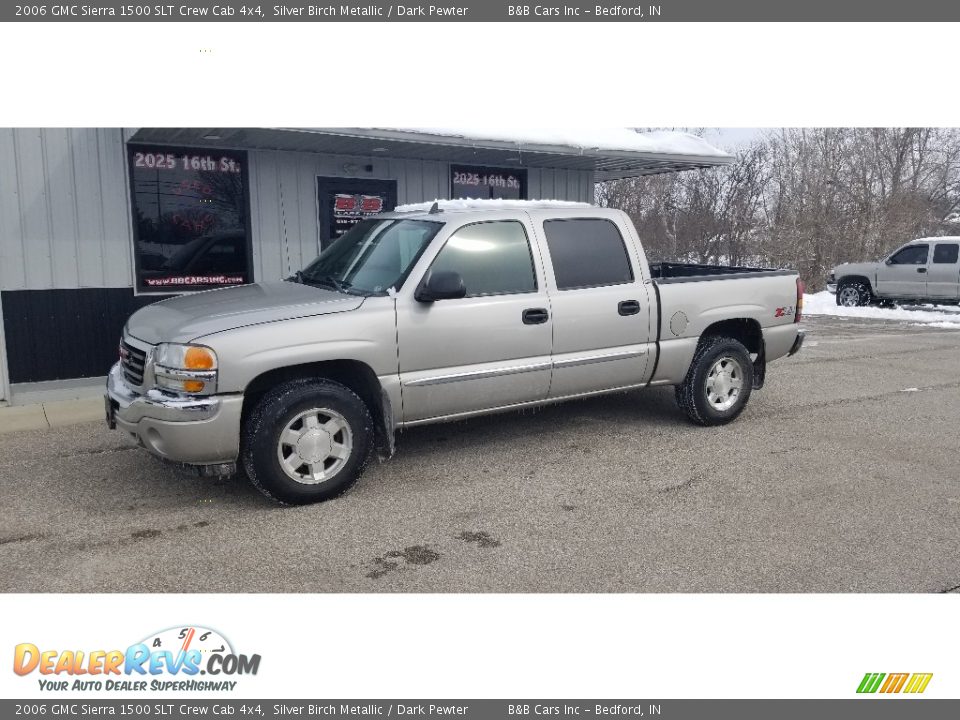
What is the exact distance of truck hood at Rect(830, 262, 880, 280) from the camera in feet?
59.3

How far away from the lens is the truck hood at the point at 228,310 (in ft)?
15.4

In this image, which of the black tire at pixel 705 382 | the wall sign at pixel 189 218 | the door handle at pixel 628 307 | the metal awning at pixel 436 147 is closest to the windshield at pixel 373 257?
the door handle at pixel 628 307

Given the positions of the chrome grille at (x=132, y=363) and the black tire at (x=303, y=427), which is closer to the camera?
the black tire at (x=303, y=427)

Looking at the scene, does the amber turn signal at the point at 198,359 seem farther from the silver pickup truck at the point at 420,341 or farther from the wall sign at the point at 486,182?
the wall sign at the point at 486,182

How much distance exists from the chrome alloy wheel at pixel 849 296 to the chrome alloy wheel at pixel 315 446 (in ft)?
55.9

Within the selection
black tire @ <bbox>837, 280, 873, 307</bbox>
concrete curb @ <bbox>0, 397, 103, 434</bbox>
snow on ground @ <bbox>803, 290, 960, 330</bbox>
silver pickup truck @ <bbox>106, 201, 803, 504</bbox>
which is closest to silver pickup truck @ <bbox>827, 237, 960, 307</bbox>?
black tire @ <bbox>837, 280, 873, 307</bbox>

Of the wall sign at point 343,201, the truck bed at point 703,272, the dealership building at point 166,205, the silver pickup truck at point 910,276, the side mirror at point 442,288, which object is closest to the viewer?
the side mirror at point 442,288

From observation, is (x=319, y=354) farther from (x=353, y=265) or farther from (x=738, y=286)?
(x=738, y=286)

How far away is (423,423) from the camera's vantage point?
5.37m

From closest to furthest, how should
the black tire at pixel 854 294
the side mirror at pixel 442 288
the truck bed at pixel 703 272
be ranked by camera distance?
the side mirror at pixel 442 288 < the truck bed at pixel 703 272 < the black tire at pixel 854 294

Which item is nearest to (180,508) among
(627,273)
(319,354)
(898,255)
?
(319,354)

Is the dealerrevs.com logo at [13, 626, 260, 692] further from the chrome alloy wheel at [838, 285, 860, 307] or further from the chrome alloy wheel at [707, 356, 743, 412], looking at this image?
the chrome alloy wheel at [838, 285, 860, 307]

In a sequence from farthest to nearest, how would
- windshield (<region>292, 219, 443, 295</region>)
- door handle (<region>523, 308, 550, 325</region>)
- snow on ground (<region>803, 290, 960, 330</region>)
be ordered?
1. snow on ground (<region>803, 290, 960, 330</region>)
2. door handle (<region>523, 308, 550, 325</region>)
3. windshield (<region>292, 219, 443, 295</region>)

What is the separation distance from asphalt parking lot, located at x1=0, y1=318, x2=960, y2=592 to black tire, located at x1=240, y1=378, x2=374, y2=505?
5.1 inches
